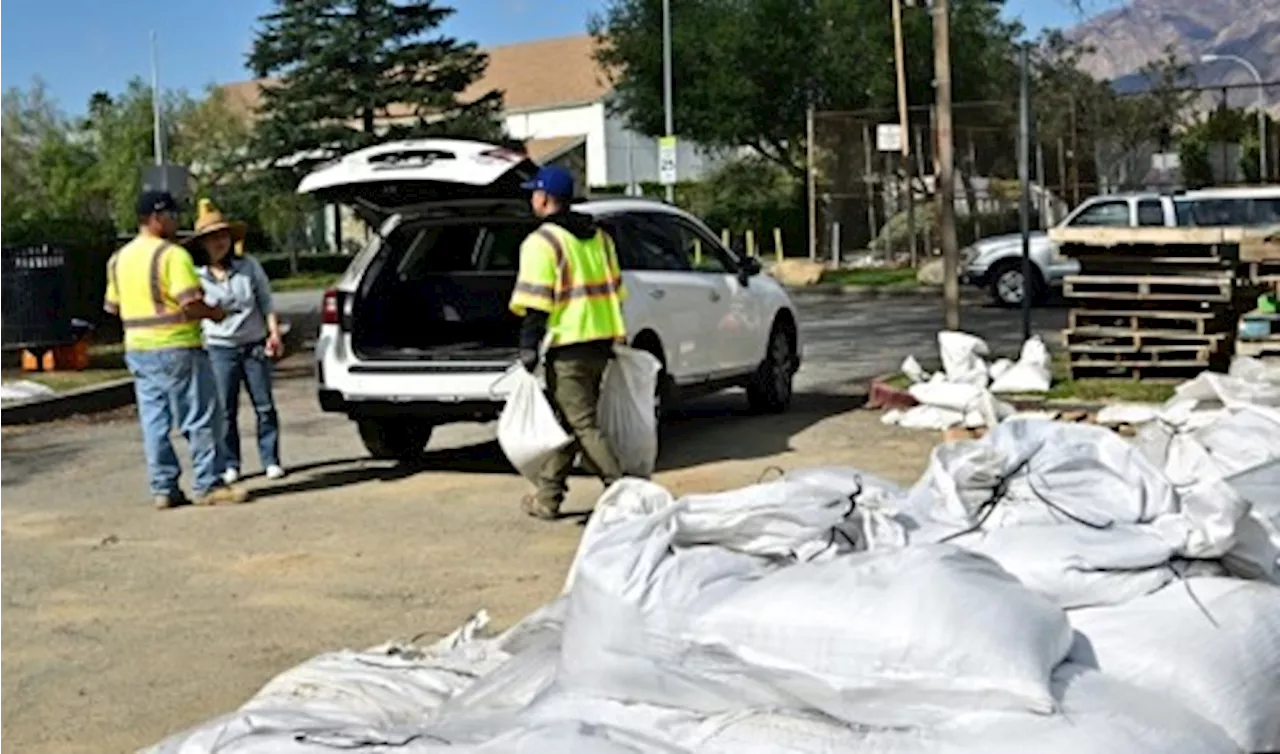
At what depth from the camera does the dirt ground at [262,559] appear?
256 inches

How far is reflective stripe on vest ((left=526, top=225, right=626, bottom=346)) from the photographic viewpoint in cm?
928

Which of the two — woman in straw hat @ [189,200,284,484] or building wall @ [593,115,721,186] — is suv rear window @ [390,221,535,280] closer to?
woman in straw hat @ [189,200,284,484]

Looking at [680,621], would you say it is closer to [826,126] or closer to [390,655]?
[390,655]

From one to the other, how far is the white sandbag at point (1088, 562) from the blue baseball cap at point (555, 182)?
4.64 metres

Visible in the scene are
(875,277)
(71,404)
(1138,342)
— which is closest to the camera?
(1138,342)

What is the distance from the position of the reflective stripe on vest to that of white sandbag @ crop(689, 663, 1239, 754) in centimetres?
502

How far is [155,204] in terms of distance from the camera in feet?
32.6

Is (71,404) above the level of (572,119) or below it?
below

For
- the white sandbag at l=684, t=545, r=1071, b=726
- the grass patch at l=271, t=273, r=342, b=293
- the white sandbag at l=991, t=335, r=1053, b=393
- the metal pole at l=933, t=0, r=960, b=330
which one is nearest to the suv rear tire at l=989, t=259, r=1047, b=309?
the metal pole at l=933, t=0, r=960, b=330

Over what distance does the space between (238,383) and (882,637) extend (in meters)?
7.05

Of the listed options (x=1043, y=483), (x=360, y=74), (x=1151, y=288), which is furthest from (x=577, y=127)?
(x=1043, y=483)

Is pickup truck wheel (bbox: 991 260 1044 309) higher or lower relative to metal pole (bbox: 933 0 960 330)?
lower

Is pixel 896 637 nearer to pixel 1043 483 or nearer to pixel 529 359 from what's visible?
pixel 1043 483

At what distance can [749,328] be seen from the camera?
1273 centimetres
